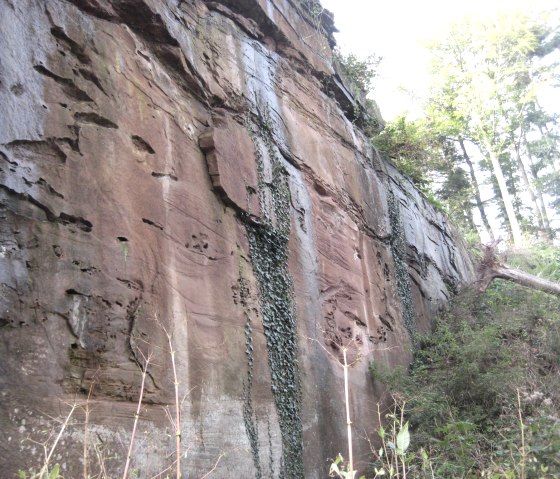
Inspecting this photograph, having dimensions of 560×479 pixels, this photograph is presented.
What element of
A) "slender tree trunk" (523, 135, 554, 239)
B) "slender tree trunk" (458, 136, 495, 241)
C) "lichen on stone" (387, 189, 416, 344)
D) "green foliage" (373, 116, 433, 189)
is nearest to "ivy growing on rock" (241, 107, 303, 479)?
"lichen on stone" (387, 189, 416, 344)

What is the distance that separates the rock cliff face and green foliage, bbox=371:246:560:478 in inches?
37.5

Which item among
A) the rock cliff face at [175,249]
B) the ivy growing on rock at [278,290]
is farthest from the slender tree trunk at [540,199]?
the ivy growing on rock at [278,290]

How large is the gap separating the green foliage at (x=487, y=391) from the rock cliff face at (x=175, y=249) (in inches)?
37.5

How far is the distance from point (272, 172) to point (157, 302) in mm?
3421

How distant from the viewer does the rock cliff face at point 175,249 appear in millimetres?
4516

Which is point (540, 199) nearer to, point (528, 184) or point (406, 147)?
point (528, 184)

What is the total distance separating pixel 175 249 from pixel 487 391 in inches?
211

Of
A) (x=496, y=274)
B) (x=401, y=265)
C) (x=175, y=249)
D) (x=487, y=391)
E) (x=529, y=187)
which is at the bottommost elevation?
(x=487, y=391)

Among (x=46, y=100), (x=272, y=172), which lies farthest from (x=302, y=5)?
(x=46, y=100)

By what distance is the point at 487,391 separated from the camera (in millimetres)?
8016

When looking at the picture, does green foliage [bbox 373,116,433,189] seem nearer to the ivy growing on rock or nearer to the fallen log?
the fallen log

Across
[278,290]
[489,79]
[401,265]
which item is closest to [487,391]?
[278,290]

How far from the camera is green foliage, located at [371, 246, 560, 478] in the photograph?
597 cm

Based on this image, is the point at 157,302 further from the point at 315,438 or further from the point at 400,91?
the point at 400,91
